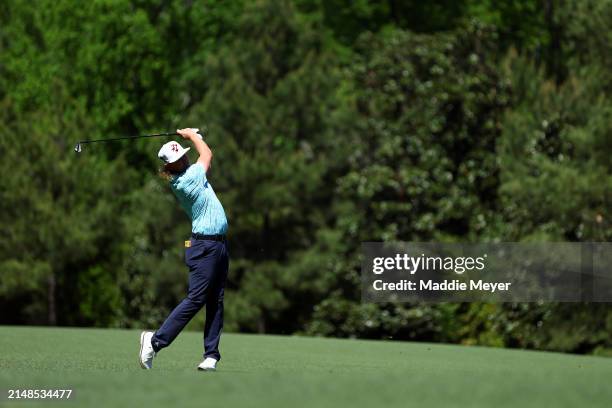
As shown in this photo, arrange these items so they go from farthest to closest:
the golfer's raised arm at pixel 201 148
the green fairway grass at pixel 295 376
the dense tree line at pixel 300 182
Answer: the dense tree line at pixel 300 182, the golfer's raised arm at pixel 201 148, the green fairway grass at pixel 295 376

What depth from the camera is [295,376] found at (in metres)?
10.4

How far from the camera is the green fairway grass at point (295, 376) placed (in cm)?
802

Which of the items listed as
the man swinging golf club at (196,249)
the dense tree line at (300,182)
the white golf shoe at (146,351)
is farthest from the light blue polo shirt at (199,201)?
the dense tree line at (300,182)

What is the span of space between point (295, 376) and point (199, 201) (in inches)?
70.2

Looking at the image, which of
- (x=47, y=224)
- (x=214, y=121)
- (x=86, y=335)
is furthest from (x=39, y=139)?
(x=86, y=335)

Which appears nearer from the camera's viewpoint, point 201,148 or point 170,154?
point 170,154

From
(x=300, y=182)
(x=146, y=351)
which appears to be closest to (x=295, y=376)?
(x=146, y=351)

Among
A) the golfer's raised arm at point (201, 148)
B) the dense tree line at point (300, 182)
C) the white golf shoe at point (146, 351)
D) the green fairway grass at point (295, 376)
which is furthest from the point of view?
the dense tree line at point (300, 182)

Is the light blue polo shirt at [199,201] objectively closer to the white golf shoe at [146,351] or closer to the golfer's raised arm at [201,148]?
the golfer's raised arm at [201,148]

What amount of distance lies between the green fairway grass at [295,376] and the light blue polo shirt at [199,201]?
1.23 metres

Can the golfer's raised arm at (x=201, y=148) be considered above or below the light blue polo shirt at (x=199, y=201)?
above

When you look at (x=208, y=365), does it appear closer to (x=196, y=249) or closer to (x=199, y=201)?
(x=196, y=249)

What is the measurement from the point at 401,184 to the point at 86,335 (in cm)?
1180

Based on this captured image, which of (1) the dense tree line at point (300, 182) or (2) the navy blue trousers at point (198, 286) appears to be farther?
(1) the dense tree line at point (300, 182)
